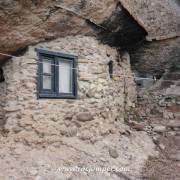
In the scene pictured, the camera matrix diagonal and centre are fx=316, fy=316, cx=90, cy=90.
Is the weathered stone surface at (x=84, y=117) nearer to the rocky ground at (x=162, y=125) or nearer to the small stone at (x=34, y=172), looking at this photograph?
the rocky ground at (x=162, y=125)

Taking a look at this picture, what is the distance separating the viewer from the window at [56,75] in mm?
7016

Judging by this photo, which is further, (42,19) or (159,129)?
(159,129)

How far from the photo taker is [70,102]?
24.1 feet

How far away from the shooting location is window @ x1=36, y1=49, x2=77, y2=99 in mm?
7016

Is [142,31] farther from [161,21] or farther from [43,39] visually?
[43,39]

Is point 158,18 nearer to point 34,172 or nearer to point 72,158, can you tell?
point 72,158

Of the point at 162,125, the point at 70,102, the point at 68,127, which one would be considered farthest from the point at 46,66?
the point at 162,125

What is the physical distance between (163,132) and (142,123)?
A: 72 centimetres

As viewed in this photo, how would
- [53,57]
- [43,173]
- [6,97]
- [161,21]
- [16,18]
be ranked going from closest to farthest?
[43,173] < [16,18] < [6,97] < [53,57] < [161,21]

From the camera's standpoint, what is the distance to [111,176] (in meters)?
6.37

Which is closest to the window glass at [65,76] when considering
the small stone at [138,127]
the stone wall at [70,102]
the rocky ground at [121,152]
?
the stone wall at [70,102]

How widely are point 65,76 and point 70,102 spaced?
0.65 metres

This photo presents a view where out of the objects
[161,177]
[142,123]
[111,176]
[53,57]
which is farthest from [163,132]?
[53,57]

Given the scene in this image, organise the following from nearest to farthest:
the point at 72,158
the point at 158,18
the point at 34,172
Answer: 1. the point at 34,172
2. the point at 72,158
3. the point at 158,18
